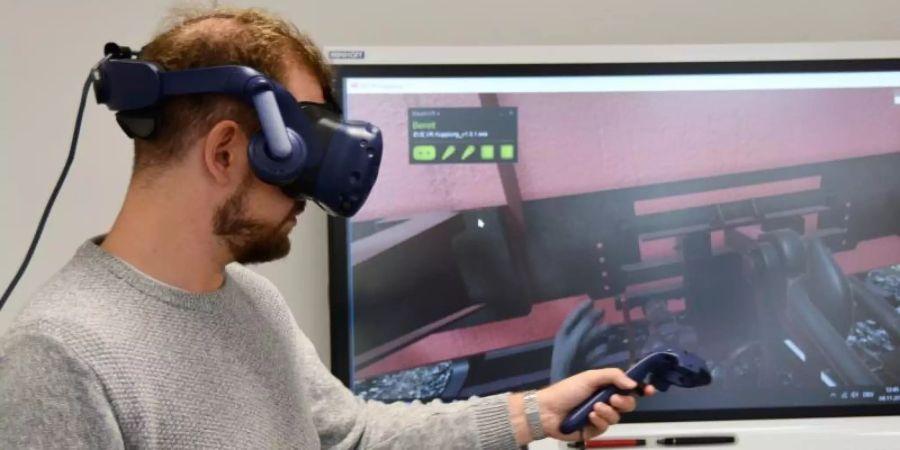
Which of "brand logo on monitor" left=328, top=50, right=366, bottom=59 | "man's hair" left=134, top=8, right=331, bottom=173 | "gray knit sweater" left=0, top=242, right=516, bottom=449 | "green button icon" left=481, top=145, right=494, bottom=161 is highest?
"brand logo on monitor" left=328, top=50, right=366, bottom=59

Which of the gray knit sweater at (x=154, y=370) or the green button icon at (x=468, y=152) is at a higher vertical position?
the green button icon at (x=468, y=152)

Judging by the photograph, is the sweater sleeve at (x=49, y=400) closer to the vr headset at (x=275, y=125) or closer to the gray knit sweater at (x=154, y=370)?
the gray knit sweater at (x=154, y=370)

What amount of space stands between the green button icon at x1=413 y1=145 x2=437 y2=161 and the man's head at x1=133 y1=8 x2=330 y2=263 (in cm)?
61

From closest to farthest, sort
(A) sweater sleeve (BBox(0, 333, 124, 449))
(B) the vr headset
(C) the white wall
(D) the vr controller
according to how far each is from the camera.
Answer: (A) sweater sleeve (BBox(0, 333, 124, 449))
(B) the vr headset
(D) the vr controller
(C) the white wall

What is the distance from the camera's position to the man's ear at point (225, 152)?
889mm

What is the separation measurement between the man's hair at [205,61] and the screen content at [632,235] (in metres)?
0.61

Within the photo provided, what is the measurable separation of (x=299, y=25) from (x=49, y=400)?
1.12 meters

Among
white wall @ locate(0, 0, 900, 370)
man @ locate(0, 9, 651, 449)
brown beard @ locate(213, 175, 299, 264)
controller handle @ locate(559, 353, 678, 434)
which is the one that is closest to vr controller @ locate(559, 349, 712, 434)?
controller handle @ locate(559, 353, 678, 434)

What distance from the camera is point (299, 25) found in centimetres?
170

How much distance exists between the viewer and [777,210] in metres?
1.59

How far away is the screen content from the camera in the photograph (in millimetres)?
1559

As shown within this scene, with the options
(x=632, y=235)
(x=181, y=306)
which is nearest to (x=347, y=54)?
(x=632, y=235)

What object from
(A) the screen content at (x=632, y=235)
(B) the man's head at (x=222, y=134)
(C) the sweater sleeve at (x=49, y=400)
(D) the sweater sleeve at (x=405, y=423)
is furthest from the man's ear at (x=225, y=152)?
(A) the screen content at (x=632, y=235)

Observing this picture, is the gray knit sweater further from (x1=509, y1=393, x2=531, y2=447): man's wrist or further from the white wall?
the white wall
